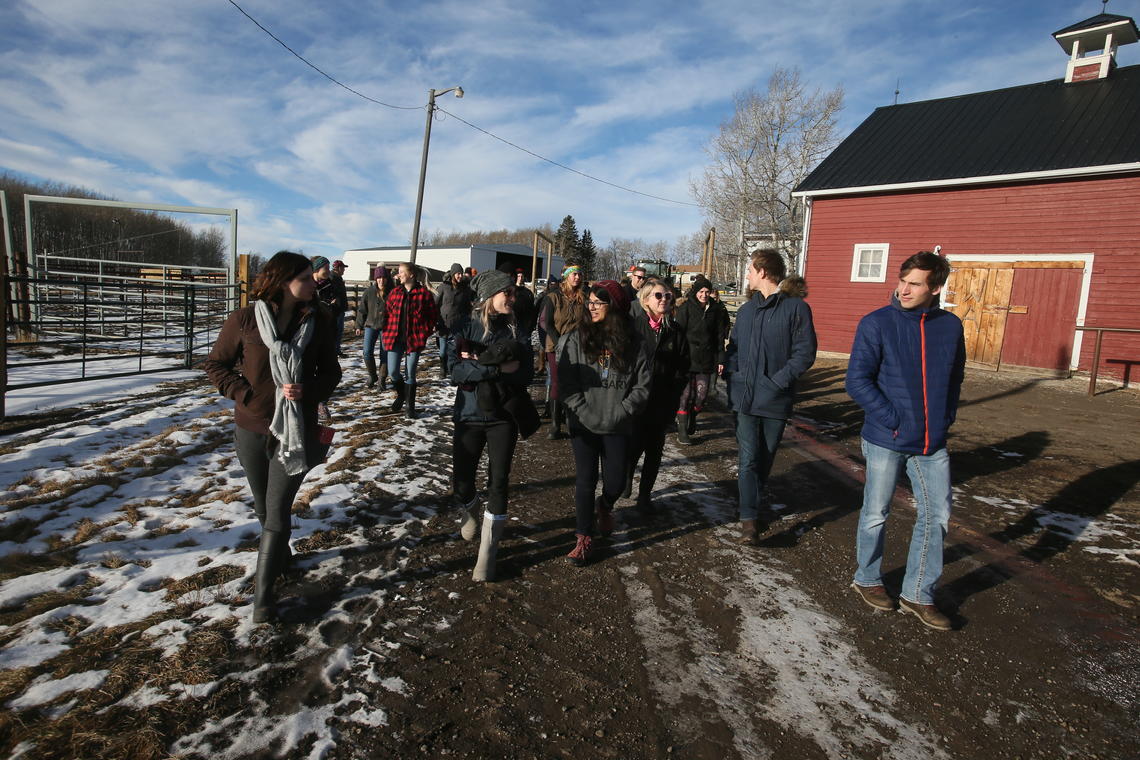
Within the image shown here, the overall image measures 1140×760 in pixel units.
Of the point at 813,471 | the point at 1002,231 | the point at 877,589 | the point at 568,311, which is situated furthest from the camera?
the point at 1002,231

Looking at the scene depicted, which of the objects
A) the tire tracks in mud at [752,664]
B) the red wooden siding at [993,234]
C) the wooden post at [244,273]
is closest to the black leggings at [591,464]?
the tire tracks in mud at [752,664]

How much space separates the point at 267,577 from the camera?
294cm

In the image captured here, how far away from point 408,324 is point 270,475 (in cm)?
442

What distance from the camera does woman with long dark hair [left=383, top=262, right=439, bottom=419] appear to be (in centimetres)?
716

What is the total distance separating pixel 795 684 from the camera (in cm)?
272

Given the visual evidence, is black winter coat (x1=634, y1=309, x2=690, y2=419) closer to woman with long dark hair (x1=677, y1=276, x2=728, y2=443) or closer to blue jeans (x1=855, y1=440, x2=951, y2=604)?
woman with long dark hair (x1=677, y1=276, x2=728, y2=443)

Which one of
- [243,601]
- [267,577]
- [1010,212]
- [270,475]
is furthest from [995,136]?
[243,601]

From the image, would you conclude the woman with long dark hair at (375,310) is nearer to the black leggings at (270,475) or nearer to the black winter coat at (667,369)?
the black winter coat at (667,369)

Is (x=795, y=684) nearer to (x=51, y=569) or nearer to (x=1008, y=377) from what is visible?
(x=51, y=569)

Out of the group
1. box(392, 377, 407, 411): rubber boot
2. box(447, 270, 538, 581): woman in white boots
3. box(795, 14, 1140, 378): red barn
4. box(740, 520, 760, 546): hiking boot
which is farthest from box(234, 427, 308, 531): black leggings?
box(795, 14, 1140, 378): red barn

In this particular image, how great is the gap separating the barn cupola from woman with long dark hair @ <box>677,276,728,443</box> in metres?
15.7

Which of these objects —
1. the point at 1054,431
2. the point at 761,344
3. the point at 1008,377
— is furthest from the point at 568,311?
the point at 1008,377

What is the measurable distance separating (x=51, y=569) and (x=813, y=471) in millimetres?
6162

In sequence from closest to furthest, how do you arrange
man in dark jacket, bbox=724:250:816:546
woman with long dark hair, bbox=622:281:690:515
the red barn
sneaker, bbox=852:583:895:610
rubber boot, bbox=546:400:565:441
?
sneaker, bbox=852:583:895:610, man in dark jacket, bbox=724:250:816:546, woman with long dark hair, bbox=622:281:690:515, rubber boot, bbox=546:400:565:441, the red barn
